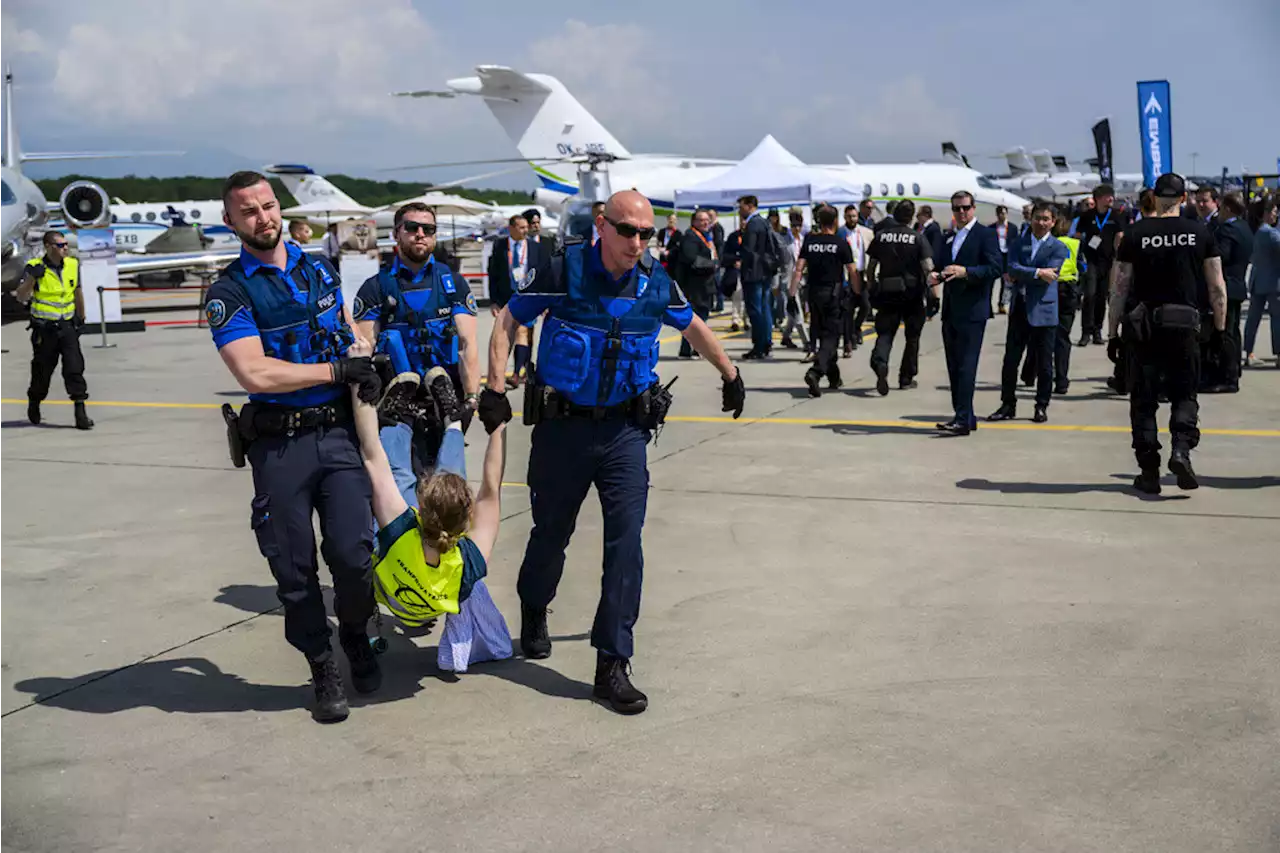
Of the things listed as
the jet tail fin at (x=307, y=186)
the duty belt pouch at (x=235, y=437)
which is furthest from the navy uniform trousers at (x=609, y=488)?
the jet tail fin at (x=307, y=186)

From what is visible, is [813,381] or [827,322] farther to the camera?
[827,322]

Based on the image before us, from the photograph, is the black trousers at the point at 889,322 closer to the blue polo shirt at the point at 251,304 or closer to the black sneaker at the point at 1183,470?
the black sneaker at the point at 1183,470

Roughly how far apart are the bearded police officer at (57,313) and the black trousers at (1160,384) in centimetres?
859

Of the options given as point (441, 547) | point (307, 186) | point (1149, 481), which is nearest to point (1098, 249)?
point (1149, 481)

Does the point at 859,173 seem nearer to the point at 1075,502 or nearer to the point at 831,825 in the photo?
the point at 1075,502

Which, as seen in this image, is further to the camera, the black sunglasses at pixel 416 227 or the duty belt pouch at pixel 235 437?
the black sunglasses at pixel 416 227

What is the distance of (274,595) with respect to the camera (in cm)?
642

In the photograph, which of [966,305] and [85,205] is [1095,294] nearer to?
[966,305]

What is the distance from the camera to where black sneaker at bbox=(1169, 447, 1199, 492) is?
8.19 m

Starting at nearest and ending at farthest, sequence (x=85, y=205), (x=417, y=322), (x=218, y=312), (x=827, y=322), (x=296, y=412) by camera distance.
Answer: (x=218, y=312)
(x=296, y=412)
(x=417, y=322)
(x=827, y=322)
(x=85, y=205)

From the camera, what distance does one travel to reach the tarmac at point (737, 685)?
3863 millimetres

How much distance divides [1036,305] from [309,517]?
784 centimetres

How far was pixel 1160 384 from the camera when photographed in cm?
822

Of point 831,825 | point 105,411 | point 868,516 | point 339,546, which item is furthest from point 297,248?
point 105,411
